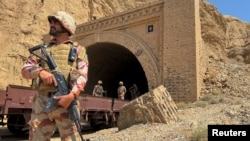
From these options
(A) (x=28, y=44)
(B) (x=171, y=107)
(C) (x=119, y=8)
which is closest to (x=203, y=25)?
(C) (x=119, y=8)

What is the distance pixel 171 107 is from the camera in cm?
882

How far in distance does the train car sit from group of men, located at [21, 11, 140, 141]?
612cm

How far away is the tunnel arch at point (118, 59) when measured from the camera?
52.4 ft

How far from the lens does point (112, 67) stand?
915 inches

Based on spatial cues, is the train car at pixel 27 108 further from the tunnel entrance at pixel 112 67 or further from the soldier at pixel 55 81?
the tunnel entrance at pixel 112 67

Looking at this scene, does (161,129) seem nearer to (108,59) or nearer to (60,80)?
(60,80)

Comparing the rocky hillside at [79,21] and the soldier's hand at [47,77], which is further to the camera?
the rocky hillside at [79,21]

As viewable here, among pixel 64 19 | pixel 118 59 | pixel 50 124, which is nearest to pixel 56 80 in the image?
pixel 50 124

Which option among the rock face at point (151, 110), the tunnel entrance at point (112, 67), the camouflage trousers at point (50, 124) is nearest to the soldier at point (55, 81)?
the camouflage trousers at point (50, 124)

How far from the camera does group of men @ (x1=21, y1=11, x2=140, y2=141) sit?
11.1ft

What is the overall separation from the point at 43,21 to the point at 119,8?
23.4ft

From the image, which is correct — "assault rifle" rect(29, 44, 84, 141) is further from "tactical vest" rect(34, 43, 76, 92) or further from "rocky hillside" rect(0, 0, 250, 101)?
"rocky hillside" rect(0, 0, 250, 101)

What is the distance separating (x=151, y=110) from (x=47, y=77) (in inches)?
213

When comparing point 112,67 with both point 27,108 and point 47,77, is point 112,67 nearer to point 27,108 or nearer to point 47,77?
point 27,108
